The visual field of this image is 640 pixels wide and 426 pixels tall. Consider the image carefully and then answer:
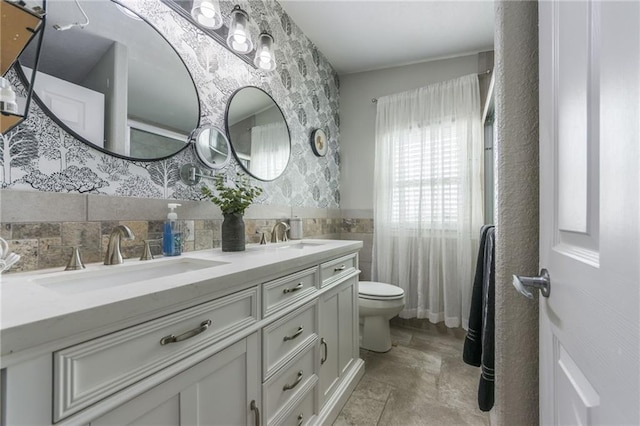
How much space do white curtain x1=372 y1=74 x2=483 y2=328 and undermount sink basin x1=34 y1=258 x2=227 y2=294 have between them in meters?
1.98

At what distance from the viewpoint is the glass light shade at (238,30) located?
4.71ft

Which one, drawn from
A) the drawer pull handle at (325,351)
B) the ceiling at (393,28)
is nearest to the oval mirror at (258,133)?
the ceiling at (393,28)

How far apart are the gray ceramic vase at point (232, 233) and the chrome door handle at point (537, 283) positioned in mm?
1118

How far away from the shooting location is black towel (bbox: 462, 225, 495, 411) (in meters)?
1.08

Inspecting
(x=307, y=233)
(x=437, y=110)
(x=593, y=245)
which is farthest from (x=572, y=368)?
(x=437, y=110)

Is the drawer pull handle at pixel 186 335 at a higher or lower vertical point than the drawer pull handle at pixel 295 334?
higher

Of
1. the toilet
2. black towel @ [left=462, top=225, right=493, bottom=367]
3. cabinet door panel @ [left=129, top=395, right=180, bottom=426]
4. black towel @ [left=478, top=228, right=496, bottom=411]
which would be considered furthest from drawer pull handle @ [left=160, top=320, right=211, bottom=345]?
the toilet

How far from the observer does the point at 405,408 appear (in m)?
1.55

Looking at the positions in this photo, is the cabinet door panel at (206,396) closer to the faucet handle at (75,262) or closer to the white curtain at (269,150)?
the faucet handle at (75,262)

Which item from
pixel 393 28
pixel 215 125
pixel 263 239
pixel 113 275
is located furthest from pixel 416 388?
pixel 393 28

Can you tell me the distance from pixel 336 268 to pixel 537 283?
0.98m

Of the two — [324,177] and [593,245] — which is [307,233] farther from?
[593,245]

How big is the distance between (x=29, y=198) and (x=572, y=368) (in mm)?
1416

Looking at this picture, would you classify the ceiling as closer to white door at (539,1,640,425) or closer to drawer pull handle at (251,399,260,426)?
white door at (539,1,640,425)
